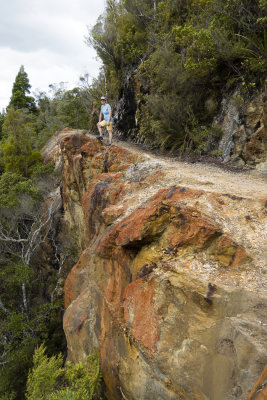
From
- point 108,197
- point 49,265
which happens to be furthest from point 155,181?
point 49,265

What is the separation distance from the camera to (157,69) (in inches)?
334

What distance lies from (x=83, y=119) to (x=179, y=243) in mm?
26042

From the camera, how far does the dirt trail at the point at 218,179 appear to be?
14.0 ft

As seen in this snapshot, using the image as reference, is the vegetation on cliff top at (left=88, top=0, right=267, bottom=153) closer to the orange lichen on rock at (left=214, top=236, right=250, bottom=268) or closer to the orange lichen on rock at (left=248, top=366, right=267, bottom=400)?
the orange lichen on rock at (left=214, top=236, right=250, bottom=268)

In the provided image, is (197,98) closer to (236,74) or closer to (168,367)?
(236,74)

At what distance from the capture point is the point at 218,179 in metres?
5.12

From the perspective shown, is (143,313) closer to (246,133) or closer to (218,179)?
(218,179)

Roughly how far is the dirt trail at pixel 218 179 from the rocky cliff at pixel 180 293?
0.11 ft

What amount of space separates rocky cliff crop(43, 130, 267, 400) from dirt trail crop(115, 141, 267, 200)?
32mm

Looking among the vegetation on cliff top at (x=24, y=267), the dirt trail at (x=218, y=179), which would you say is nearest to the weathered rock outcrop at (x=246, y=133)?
the dirt trail at (x=218, y=179)

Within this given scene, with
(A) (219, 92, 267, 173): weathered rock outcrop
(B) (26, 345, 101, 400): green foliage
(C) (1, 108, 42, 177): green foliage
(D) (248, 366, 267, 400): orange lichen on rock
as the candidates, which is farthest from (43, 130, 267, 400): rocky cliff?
(C) (1, 108, 42, 177): green foliage

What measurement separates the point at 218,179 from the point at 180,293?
299 cm

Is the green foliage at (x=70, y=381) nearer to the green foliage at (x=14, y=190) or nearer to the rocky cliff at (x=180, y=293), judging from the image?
the rocky cliff at (x=180, y=293)

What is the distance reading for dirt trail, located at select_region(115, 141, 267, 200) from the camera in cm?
427
